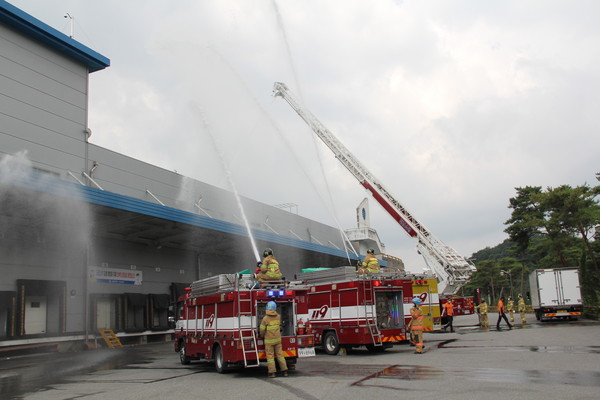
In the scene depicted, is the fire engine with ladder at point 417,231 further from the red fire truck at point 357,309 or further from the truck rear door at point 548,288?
the red fire truck at point 357,309

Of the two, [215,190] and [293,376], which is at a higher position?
[215,190]

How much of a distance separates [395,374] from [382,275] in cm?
579

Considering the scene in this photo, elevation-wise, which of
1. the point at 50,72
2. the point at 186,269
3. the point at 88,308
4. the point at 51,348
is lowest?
the point at 51,348

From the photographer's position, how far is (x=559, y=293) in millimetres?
28422

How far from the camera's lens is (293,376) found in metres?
11.7

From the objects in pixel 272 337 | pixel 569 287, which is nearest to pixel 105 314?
pixel 272 337

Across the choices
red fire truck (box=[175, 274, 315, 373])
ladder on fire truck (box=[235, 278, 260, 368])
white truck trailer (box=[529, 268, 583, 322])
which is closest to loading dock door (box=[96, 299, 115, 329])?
red fire truck (box=[175, 274, 315, 373])

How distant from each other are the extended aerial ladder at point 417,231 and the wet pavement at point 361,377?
16707mm

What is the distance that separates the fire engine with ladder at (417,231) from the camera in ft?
112

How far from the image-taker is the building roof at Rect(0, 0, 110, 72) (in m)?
21.0

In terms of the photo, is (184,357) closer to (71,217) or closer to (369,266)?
(369,266)

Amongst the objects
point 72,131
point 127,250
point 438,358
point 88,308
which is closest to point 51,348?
point 88,308

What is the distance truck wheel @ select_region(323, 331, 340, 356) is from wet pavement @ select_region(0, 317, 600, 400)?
2.03 ft

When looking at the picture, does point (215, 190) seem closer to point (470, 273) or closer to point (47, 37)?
point (47, 37)
